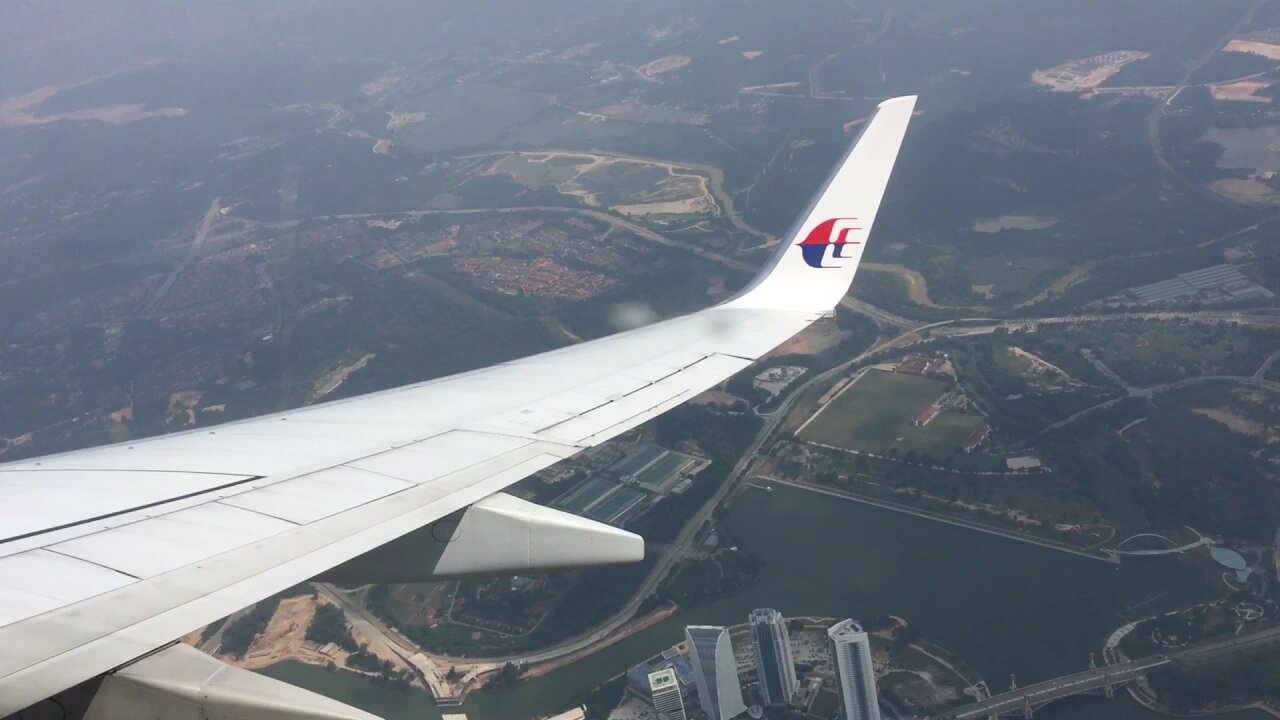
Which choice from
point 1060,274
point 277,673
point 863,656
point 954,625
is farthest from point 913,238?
point 277,673

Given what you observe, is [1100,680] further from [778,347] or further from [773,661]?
[778,347]

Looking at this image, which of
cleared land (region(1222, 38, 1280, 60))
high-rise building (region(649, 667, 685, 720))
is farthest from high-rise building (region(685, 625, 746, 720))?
cleared land (region(1222, 38, 1280, 60))

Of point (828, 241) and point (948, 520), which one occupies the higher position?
point (828, 241)

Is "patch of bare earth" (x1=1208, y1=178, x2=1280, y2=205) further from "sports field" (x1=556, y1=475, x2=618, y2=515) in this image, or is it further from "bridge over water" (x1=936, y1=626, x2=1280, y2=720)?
"sports field" (x1=556, y1=475, x2=618, y2=515)

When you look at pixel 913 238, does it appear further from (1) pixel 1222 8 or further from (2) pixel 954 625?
(1) pixel 1222 8

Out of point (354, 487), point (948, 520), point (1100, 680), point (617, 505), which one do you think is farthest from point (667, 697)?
point (354, 487)
